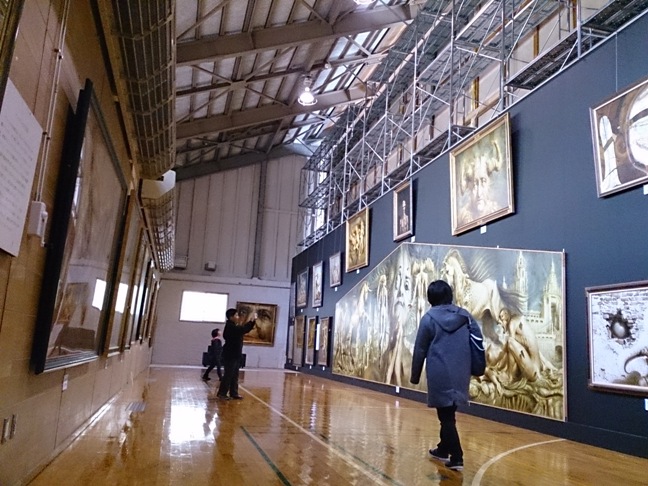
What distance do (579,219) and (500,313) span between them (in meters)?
1.93

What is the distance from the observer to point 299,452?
16.0 feet

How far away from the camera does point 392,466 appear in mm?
4453

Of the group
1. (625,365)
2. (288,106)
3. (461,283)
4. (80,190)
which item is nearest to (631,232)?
(625,365)

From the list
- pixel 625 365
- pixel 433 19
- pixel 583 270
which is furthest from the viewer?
pixel 433 19

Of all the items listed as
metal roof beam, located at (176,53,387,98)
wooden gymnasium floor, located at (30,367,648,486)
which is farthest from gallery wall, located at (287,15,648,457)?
metal roof beam, located at (176,53,387,98)

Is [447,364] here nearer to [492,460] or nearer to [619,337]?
[492,460]

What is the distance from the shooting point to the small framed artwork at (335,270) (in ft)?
55.6

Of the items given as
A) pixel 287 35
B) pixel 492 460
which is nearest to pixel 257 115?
pixel 287 35

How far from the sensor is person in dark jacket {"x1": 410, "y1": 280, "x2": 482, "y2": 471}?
4426 millimetres

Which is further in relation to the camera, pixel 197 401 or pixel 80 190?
pixel 197 401

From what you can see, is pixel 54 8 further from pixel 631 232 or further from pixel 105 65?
pixel 631 232

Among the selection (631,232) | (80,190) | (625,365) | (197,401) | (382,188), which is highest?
(382,188)

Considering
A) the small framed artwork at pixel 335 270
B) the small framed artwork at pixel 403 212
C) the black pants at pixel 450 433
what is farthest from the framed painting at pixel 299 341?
the black pants at pixel 450 433

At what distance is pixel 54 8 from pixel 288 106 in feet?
53.4
